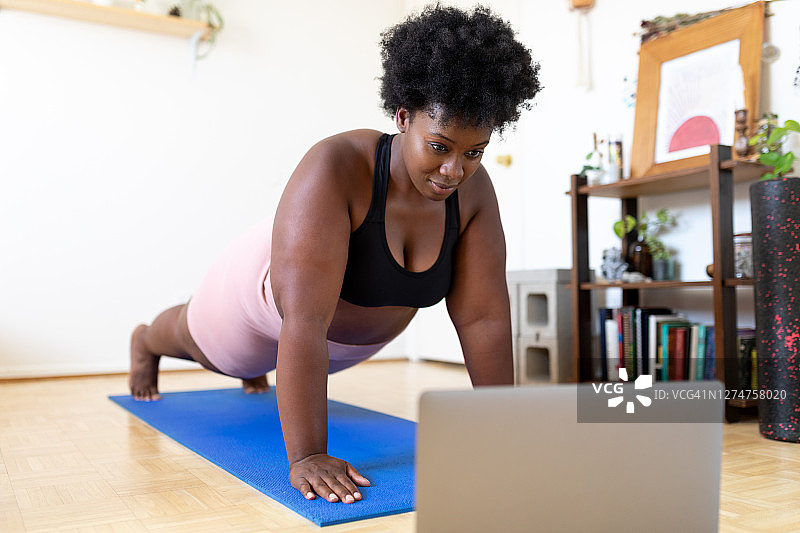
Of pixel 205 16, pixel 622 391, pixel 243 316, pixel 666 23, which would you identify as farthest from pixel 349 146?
pixel 205 16

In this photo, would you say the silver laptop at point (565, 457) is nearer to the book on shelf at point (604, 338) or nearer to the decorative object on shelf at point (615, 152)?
the book on shelf at point (604, 338)

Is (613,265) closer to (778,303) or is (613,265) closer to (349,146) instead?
(778,303)

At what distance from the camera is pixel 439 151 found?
1.31 metres

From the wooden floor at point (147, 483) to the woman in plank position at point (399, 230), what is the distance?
0.44 ft

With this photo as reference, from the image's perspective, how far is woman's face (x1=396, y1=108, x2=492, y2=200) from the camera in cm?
129

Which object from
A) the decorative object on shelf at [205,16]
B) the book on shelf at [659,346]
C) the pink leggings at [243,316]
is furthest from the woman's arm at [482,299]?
the decorative object on shelf at [205,16]

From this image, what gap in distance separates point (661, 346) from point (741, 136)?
2.52 feet

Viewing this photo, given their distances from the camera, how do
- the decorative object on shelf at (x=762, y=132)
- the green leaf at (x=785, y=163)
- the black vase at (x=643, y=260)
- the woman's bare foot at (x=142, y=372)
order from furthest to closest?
the black vase at (x=643, y=260) < the woman's bare foot at (x=142, y=372) < the decorative object on shelf at (x=762, y=132) < the green leaf at (x=785, y=163)

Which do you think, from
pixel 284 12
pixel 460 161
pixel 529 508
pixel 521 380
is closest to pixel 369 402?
pixel 521 380

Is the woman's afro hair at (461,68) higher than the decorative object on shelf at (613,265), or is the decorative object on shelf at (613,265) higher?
the woman's afro hair at (461,68)

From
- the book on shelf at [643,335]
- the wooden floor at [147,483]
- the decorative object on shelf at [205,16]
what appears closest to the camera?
the wooden floor at [147,483]

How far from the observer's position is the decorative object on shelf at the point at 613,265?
2.76 m

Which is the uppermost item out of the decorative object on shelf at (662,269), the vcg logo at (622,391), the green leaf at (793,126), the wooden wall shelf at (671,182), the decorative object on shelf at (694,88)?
the decorative object on shelf at (694,88)

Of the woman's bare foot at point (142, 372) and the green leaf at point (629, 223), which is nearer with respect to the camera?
the woman's bare foot at point (142, 372)
